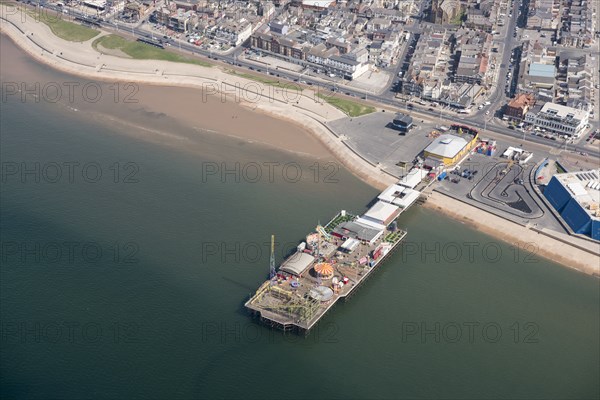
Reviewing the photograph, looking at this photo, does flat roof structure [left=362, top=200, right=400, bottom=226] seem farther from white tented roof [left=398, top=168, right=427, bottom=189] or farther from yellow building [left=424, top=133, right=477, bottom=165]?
yellow building [left=424, top=133, right=477, bottom=165]

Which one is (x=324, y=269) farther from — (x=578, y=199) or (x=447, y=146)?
(x=578, y=199)

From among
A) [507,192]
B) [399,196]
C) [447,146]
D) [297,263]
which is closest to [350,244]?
[297,263]

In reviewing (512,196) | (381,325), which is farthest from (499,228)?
(381,325)

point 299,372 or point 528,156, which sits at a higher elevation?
point 528,156

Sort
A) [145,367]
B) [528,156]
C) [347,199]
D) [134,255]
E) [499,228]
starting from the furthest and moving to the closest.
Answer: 1. [528,156]
2. [347,199]
3. [499,228]
4. [134,255]
5. [145,367]

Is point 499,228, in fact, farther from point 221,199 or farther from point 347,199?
point 221,199

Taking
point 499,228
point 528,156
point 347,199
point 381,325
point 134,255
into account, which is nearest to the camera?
point 381,325
